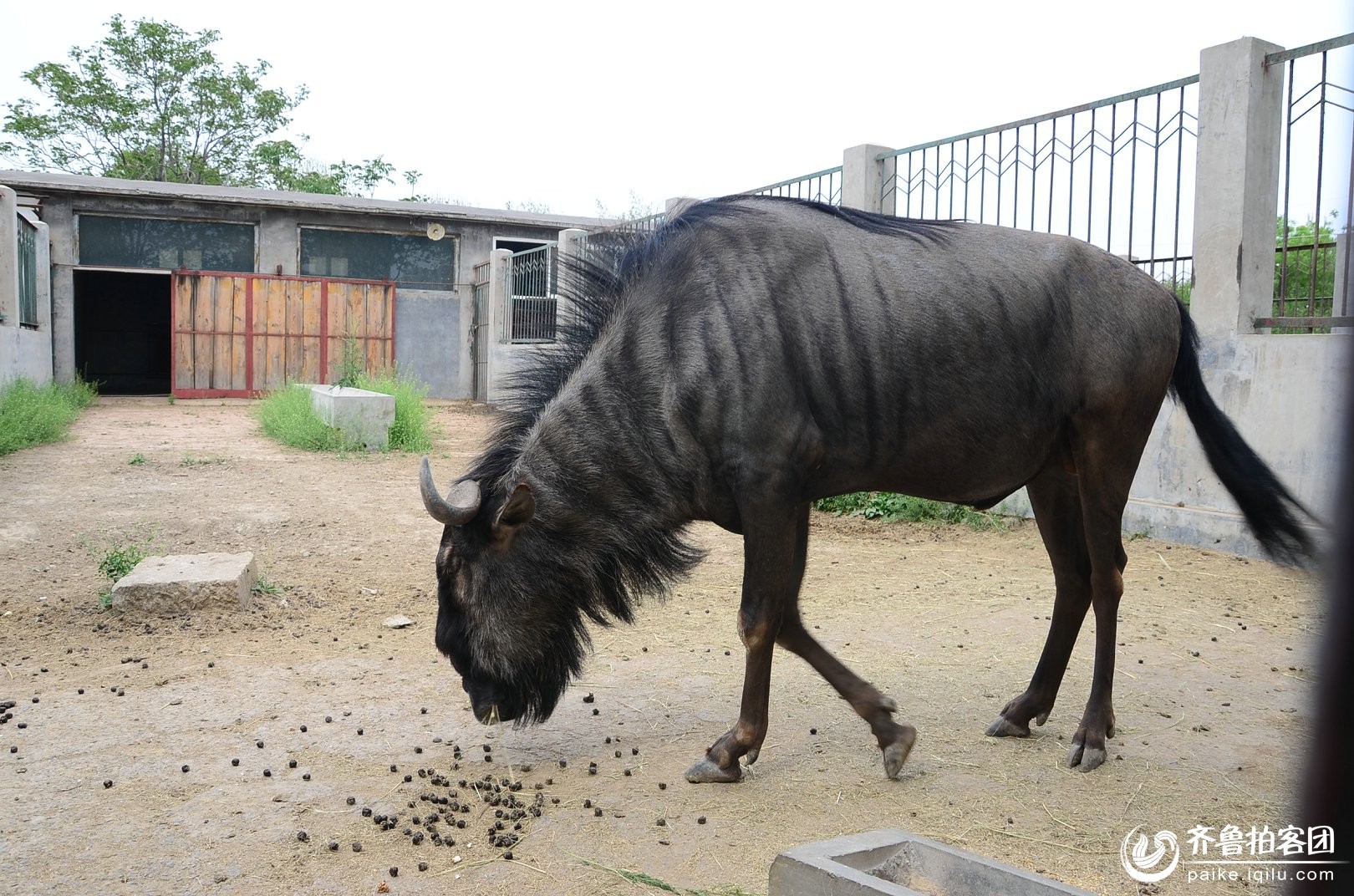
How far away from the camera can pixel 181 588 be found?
546 centimetres

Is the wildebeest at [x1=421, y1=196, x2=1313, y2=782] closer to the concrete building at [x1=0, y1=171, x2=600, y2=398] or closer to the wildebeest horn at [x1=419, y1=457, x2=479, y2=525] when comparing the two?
the wildebeest horn at [x1=419, y1=457, x2=479, y2=525]

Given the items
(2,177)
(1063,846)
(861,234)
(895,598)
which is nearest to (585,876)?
(1063,846)

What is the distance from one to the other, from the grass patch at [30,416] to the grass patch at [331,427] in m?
2.34

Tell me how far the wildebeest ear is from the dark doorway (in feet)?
81.6

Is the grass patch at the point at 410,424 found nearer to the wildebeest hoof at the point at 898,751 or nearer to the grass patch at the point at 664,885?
the wildebeest hoof at the point at 898,751

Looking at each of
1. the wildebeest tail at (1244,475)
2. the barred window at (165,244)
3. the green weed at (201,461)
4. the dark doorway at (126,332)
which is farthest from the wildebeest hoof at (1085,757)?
the dark doorway at (126,332)

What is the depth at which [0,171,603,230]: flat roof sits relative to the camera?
18719mm

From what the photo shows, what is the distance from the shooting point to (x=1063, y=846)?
119 inches

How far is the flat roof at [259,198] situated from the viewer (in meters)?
18.7

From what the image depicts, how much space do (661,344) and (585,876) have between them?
5.94 ft

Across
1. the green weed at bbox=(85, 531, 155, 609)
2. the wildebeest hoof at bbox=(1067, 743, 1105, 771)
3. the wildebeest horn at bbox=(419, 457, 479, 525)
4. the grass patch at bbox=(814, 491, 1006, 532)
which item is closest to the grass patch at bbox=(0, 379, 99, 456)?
the green weed at bbox=(85, 531, 155, 609)

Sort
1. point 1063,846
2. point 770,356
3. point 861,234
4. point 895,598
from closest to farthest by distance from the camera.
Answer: point 1063,846
point 770,356
point 861,234
point 895,598

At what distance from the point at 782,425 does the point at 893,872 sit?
5.15ft

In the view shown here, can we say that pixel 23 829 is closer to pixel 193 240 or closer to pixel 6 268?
pixel 6 268
